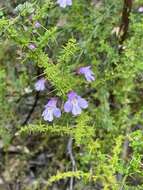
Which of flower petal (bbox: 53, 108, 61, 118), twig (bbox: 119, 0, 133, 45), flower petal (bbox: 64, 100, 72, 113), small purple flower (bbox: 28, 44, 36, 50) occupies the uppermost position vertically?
twig (bbox: 119, 0, 133, 45)

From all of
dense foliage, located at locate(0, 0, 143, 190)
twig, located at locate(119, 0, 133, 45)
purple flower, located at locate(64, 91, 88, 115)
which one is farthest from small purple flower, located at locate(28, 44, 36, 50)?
twig, located at locate(119, 0, 133, 45)

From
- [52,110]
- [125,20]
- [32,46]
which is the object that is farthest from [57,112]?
Answer: [125,20]

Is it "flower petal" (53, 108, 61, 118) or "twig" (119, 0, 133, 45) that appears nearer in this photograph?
"flower petal" (53, 108, 61, 118)

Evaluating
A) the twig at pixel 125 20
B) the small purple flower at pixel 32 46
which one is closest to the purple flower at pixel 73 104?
the small purple flower at pixel 32 46

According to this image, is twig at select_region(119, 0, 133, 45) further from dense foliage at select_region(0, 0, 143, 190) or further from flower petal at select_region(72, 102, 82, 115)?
flower petal at select_region(72, 102, 82, 115)

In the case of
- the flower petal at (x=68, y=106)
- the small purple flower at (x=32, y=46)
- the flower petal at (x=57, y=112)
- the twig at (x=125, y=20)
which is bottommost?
the flower petal at (x=57, y=112)

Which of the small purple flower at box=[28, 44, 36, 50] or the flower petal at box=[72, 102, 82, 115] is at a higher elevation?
the small purple flower at box=[28, 44, 36, 50]

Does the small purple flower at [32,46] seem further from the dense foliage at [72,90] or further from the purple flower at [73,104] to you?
the purple flower at [73,104]

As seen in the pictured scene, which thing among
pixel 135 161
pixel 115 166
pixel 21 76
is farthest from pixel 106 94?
pixel 135 161

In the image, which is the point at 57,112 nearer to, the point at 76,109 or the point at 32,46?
the point at 76,109
